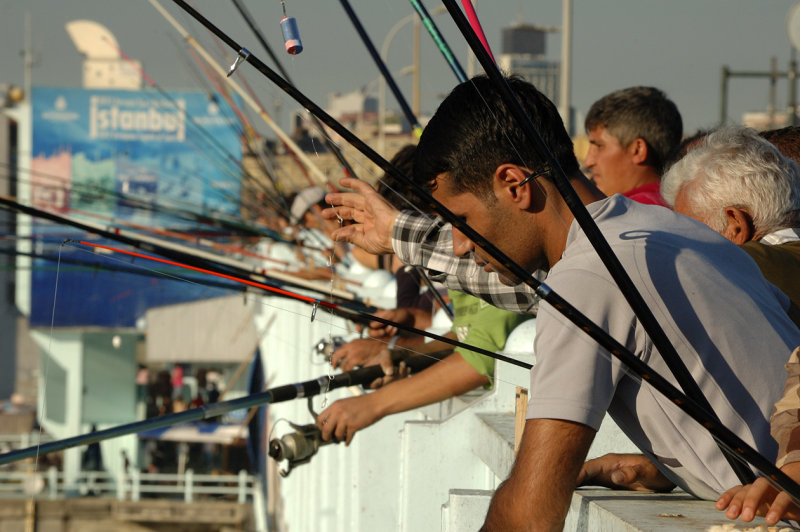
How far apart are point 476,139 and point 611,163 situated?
2525 mm

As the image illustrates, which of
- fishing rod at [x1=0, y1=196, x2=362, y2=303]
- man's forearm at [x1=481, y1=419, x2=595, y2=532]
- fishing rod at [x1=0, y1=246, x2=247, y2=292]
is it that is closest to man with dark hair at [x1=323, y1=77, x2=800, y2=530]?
man's forearm at [x1=481, y1=419, x2=595, y2=532]

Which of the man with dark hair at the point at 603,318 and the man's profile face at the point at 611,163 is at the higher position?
the man's profile face at the point at 611,163

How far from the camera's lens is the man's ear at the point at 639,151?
172 inches

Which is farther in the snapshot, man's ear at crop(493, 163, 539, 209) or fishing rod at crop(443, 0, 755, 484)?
man's ear at crop(493, 163, 539, 209)

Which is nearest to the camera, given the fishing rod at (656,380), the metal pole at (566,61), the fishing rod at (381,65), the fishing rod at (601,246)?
the fishing rod at (656,380)

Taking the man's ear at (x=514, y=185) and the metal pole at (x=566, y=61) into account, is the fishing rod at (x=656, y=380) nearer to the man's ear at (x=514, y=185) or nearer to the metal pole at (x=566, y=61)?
the man's ear at (x=514, y=185)

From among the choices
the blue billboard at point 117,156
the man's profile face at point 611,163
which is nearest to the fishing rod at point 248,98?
the man's profile face at point 611,163

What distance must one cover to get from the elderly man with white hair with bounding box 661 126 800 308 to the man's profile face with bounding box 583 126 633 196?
1.80 meters

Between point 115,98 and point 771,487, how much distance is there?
44.7m

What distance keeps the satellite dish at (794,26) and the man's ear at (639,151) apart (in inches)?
191

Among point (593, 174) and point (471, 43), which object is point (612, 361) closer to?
point (471, 43)

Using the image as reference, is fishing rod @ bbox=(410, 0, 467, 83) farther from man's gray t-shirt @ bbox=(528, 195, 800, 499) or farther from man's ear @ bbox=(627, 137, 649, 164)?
man's gray t-shirt @ bbox=(528, 195, 800, 499)

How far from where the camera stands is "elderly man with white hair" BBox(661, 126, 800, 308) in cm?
244

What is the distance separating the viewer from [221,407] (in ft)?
11.6
